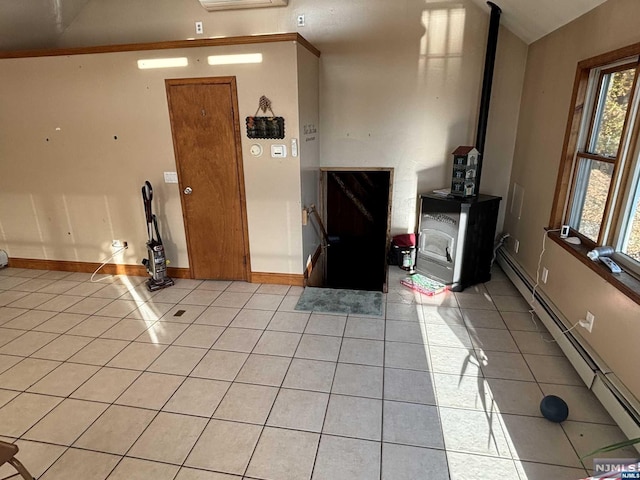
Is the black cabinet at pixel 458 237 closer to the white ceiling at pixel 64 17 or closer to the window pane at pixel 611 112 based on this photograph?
the window pane at pixel 611 112

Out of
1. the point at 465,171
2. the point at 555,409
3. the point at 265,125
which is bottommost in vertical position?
the point at 555,409

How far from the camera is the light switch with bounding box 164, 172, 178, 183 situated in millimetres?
4014

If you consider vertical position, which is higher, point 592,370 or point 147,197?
point 147,197

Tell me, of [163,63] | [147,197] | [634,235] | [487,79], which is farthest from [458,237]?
[163,63]

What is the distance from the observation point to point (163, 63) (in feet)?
12.1

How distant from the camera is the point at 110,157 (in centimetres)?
412

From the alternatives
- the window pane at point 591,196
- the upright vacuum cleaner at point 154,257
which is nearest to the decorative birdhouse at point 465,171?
the window pane at point 591,196

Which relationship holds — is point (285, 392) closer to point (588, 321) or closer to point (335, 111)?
point (588, 321)

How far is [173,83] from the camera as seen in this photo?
146 inches

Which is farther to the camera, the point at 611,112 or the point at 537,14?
the point at 537,14

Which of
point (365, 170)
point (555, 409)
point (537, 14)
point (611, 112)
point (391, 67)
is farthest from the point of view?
point (365, 170)

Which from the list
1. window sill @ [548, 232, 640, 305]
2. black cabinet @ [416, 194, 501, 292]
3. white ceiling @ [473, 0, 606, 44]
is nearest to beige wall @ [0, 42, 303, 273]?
black cabinet @ [416, 194, 501, 292]

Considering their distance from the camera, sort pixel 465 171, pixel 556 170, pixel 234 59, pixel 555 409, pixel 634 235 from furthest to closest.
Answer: pixel 465 171 → pixel 234 59 → pixel 556 170 → pixel 634 235 → pixel 555 409

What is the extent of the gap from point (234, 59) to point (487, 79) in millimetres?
2713
